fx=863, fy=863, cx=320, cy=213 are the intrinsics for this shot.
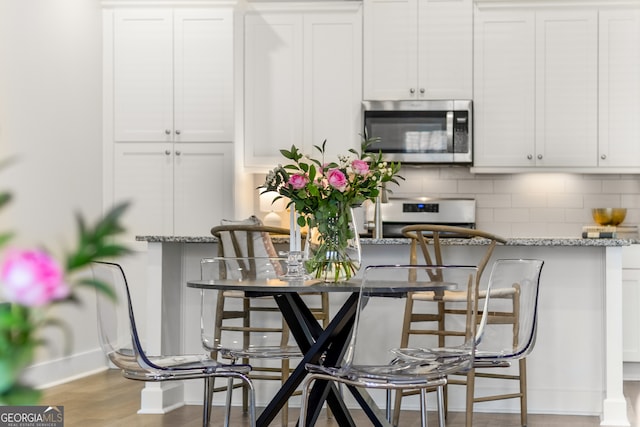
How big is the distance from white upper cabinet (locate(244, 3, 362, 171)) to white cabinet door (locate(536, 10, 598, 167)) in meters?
1.21

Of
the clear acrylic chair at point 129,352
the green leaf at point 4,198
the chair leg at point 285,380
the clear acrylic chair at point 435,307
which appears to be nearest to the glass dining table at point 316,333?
the clear acrylic chair at point 129,352

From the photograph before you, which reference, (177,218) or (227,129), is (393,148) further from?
(177,218)

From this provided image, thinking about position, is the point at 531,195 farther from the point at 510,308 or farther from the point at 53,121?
the point at 53,121

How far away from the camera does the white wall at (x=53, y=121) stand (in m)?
4.81

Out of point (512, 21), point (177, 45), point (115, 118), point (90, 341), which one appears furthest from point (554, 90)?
point (90, 341)

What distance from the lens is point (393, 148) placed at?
5.75m

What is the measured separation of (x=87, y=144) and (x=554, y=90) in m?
3.10

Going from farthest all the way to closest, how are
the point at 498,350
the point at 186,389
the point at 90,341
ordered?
1. the point at 90,341
2. the point at 186,389
3. the point at 498,350

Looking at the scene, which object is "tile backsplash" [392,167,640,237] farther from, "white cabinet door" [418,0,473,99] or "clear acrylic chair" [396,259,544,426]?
"clear acrylic chair" [396,259,544,426]

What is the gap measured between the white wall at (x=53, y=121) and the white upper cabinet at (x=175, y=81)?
0.17 meters

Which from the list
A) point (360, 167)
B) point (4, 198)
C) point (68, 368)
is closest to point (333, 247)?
point (360, 167)

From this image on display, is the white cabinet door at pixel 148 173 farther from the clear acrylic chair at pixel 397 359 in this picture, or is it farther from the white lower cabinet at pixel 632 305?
the clear acrylic chair at pixel 397 359

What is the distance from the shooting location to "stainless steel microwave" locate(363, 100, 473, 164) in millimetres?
5688

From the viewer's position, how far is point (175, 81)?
588 centimetres
